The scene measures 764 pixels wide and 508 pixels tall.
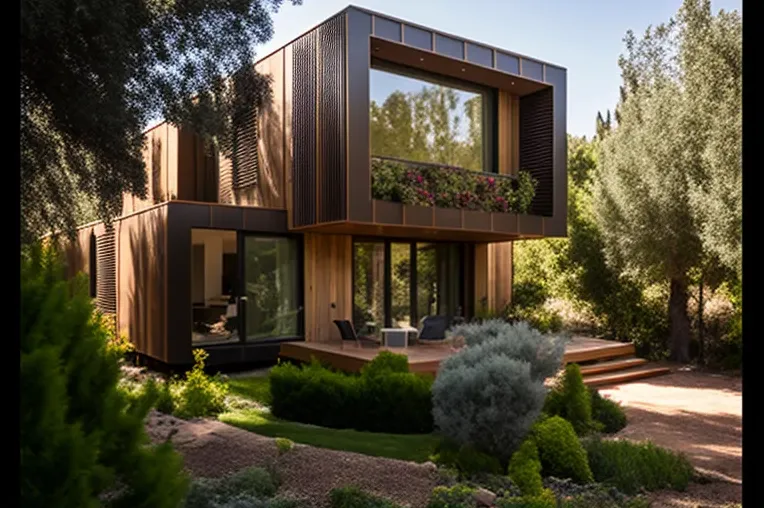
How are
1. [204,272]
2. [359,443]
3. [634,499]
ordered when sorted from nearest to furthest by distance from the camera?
[634,499] < [359,443] < [204,272]

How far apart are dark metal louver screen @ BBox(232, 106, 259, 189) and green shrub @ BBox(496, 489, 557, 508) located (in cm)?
1070

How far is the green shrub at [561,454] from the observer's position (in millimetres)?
5242

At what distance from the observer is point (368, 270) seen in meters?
13.4

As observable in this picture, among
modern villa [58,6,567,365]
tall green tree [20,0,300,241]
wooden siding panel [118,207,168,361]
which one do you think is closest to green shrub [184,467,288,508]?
tall green tree [20,0,300,241]

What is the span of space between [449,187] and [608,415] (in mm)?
5895

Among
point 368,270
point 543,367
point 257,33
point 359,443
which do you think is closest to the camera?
point 359,443

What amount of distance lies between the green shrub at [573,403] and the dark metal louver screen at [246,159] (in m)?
8.98

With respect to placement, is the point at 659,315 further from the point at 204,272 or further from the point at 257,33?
the point at 257,33

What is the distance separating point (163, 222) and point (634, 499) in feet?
29.3

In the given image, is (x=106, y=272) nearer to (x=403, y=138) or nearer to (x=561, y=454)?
A: (x=403, y=138)

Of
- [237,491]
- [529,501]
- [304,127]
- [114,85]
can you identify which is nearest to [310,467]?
[237,491]

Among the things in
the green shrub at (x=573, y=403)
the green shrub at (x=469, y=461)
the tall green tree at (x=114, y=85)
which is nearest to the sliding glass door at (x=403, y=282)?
the tall green tree at (x=114, y=85)

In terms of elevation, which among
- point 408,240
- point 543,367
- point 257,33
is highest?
point 257,33

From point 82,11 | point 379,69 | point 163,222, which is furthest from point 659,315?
point 82,11
